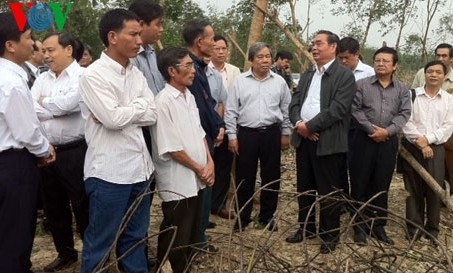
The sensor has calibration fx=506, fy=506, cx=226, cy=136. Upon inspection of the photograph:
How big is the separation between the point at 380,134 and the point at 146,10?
2033mm

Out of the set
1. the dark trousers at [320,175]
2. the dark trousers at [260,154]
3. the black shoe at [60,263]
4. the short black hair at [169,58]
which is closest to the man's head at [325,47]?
the dark trousers at [320,175]

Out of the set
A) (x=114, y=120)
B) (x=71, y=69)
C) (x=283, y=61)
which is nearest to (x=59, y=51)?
(x=71, y=69)

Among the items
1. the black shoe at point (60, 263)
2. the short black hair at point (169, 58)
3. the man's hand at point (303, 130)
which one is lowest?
the black shoe at point (60, 263)

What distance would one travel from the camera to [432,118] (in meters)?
4.08

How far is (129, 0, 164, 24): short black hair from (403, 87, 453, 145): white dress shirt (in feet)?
7.42

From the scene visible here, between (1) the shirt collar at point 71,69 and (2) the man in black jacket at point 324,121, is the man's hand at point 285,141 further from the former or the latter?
(1) the shirt collar at point 71,69

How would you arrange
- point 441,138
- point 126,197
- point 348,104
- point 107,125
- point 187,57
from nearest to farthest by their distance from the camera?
point 107,125 → point 126,197 → point 187,57 → point 348,104 → point 441,138

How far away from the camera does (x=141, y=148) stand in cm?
271

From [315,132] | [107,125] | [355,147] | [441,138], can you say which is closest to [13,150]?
[107,125]

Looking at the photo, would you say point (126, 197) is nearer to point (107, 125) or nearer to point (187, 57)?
point (107, 125)

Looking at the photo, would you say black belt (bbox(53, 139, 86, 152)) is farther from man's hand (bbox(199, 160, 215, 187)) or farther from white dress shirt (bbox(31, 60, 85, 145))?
man's hand (bbox(199, 160, 215, 187))

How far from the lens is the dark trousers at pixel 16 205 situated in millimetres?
2578

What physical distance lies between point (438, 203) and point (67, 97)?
9.90ft

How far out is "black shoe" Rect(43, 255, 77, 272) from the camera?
3430mm
